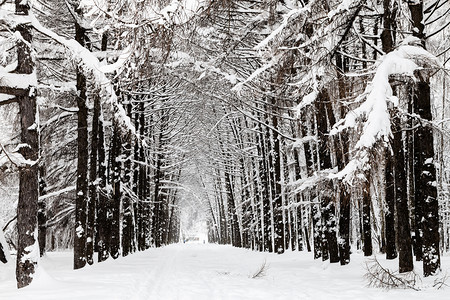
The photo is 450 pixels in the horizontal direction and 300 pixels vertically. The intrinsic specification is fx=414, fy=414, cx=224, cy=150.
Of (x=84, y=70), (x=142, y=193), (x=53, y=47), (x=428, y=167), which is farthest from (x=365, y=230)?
(x=142, y=193)

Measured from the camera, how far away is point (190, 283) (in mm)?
10609

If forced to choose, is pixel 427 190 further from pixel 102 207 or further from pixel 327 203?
pixel 102 207

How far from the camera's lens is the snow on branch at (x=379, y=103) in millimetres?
6031

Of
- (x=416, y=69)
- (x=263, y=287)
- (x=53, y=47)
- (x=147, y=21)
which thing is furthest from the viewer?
(x=53, y=47)

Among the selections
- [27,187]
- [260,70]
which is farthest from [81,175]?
[260,70]

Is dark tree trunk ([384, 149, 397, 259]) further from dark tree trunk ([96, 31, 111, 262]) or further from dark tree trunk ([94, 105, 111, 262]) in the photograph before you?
dark tree trunk ([94, 105, 111, 262])

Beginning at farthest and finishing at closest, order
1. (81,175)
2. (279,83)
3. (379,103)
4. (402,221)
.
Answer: (81,175) → (402,221) → (279,83) → (379,103)

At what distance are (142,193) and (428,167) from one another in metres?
23.3

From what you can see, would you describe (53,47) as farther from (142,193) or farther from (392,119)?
(142,193)

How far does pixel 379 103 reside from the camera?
6.24m

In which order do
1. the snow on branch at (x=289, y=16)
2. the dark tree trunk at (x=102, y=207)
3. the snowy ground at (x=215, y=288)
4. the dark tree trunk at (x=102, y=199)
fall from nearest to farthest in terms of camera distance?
the snow on branch at (x=289, y=16) < the snowy ground at (x=215, y=288) < the dark tree trunk at (x=102, y=199) < the dark tree trunk at (x=102, y=207)

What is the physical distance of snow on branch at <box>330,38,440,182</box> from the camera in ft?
19.8

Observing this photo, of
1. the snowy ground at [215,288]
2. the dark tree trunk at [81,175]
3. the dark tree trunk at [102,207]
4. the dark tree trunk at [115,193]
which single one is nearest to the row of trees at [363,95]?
the snowy ground at [215,288]

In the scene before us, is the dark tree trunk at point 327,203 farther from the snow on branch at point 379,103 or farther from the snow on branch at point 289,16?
the snow on branch at point 379,103
